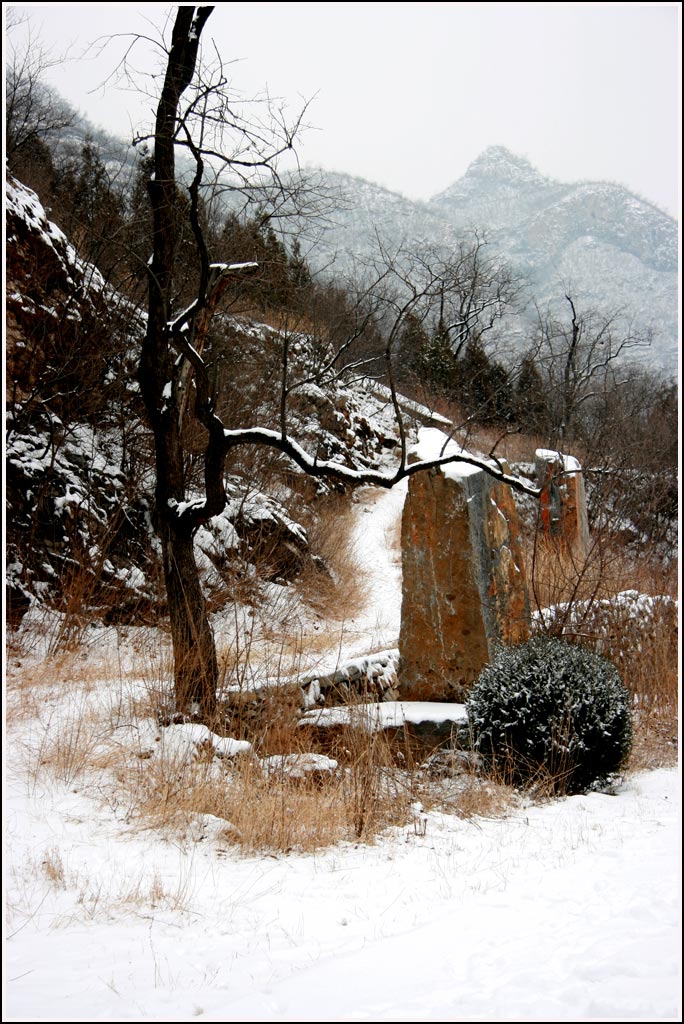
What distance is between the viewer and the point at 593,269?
99.6 feet

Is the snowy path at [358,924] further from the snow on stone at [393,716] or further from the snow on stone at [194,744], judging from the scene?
the snow on stone at [393,716]

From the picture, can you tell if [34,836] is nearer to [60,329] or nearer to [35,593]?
[35,593]

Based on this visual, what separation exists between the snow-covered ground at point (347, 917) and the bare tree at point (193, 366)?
127 centimetres

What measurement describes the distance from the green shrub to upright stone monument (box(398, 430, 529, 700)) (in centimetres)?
77

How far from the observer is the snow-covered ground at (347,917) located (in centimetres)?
189

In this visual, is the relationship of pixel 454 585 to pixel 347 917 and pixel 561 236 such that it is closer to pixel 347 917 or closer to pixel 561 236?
pixel 347 917

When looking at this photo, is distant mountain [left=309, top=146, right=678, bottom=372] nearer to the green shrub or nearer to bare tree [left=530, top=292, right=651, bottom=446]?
bare tree [left=530, top=292, right=651, bottom=446]

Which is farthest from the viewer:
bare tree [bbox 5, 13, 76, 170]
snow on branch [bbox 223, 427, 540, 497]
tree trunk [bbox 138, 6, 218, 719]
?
bare tree [bbox 5, 13, 76, 170]

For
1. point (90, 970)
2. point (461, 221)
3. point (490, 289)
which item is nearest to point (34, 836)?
point (90, 970)

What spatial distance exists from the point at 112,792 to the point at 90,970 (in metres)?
1.81

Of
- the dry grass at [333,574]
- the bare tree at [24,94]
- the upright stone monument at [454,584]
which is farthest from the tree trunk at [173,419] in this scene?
the bare tree at [24,94]

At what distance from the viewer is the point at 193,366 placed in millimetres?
5156

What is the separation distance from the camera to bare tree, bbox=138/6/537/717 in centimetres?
470

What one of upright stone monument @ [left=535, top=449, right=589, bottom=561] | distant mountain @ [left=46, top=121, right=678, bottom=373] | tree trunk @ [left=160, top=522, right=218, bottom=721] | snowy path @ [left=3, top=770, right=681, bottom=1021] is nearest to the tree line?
tree trunk @ [left=160, top=522, right=218, bottom=721]
